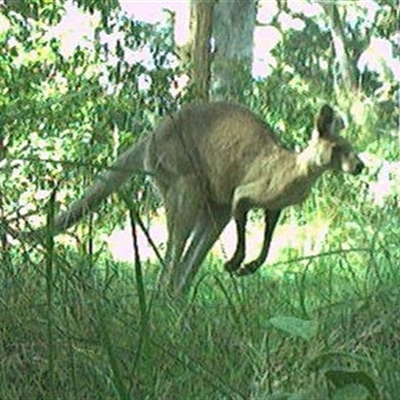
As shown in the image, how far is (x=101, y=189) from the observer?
6680mm

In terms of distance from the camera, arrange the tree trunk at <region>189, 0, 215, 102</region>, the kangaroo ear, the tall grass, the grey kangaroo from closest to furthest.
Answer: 1. the tall grass
2. the grey kangaroo
3. the kangaroo ear
4. the tree trunk at <region>189, 0, 215, 102</region>

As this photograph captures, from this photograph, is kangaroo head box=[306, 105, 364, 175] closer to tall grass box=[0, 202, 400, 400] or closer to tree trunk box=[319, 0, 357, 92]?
tall grass box=[0, 202, 400, 400]

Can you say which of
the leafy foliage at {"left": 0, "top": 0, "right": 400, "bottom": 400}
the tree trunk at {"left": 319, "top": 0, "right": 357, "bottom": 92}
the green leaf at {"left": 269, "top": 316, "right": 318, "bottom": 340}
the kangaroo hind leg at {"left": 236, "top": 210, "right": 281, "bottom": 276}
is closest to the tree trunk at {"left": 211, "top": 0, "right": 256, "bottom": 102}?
the leafy foliage at {"left": 0, "top": 0, "right": 400, "bottom": 400}

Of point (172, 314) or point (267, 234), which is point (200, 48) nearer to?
point (267, 234)

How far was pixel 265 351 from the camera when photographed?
8.46ft

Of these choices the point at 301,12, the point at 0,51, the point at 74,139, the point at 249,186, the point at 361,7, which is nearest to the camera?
the point at 249,186

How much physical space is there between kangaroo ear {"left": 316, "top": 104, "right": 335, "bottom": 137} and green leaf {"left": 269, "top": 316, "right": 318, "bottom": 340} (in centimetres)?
515

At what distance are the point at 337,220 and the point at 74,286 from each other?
5116 millimetres

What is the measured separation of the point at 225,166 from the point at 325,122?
28.0 inches

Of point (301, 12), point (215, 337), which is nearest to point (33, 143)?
point (215, 337)

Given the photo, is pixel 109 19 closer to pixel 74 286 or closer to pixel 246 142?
pixel 246 142

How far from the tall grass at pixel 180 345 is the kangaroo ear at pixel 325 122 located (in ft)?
13.0

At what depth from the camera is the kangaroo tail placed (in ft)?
17.1

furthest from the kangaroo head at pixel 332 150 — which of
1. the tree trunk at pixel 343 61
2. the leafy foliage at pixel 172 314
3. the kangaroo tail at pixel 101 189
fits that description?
the tree trunk at pixel 343 61
